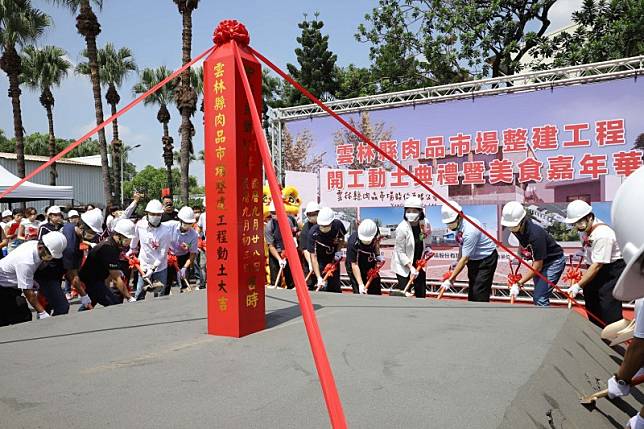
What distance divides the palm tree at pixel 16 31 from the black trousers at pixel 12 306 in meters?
14.5

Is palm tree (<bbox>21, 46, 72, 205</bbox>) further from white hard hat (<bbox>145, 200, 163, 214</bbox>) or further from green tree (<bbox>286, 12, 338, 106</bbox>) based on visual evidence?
white hard hat (<bbox>145, 200, 163, 214</bbox>)

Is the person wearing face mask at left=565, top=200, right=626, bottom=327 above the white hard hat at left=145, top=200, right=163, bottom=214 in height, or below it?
below

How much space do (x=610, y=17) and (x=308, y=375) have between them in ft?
45.9

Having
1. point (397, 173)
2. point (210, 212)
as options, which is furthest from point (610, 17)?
point (210, 212)

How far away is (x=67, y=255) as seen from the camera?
5.28 m

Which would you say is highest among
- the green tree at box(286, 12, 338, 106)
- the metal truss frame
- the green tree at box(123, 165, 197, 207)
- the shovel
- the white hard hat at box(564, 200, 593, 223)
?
the green tree at box(286, 12, 338, 106)

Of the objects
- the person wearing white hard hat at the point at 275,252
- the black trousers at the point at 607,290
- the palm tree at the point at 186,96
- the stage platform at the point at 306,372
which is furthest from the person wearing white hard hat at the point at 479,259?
→ the palm tree at the point at 186,96

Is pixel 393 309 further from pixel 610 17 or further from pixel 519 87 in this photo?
pixel 610 17

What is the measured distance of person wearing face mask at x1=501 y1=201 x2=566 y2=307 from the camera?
193 inches

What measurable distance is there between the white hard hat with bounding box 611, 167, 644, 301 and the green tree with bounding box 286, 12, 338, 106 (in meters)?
24.4

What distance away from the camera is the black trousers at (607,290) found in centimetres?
432

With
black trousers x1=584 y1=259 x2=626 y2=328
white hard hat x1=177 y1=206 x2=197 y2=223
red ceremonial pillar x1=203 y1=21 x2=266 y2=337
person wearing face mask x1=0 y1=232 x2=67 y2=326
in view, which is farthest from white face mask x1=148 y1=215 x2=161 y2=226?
black trousers x1=584 y1=259 x2=626 y2=328

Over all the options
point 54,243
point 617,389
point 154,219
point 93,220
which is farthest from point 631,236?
point 154,219

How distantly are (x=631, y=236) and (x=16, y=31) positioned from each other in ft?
61.8
